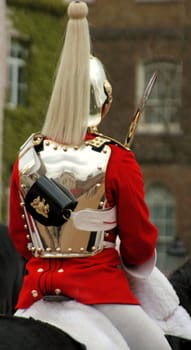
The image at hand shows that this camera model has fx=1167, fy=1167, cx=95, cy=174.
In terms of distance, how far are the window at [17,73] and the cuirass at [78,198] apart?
22.9 meters

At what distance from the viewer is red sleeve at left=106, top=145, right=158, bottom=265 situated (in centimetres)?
535

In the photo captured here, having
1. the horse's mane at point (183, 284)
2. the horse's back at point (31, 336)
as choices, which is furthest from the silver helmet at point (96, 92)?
the horse's mane at point (183, 284)

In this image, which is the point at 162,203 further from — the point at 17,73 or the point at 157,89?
the point at 17,73

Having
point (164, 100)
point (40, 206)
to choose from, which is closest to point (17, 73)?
point (164, 100)

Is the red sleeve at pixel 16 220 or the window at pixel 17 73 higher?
the red sleeve at pixel 16 220

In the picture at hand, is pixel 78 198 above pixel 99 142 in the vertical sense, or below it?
below

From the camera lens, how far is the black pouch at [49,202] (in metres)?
5.01

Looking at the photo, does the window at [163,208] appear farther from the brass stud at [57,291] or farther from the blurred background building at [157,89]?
the brass stud at [57,291]

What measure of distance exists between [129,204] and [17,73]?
23.7 meters

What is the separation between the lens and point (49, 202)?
16.6ft

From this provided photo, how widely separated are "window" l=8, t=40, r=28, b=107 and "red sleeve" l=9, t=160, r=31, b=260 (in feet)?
74.3

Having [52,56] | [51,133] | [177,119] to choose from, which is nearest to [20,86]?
[52,56]

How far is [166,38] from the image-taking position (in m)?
32.5

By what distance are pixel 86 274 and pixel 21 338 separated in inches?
23.9
